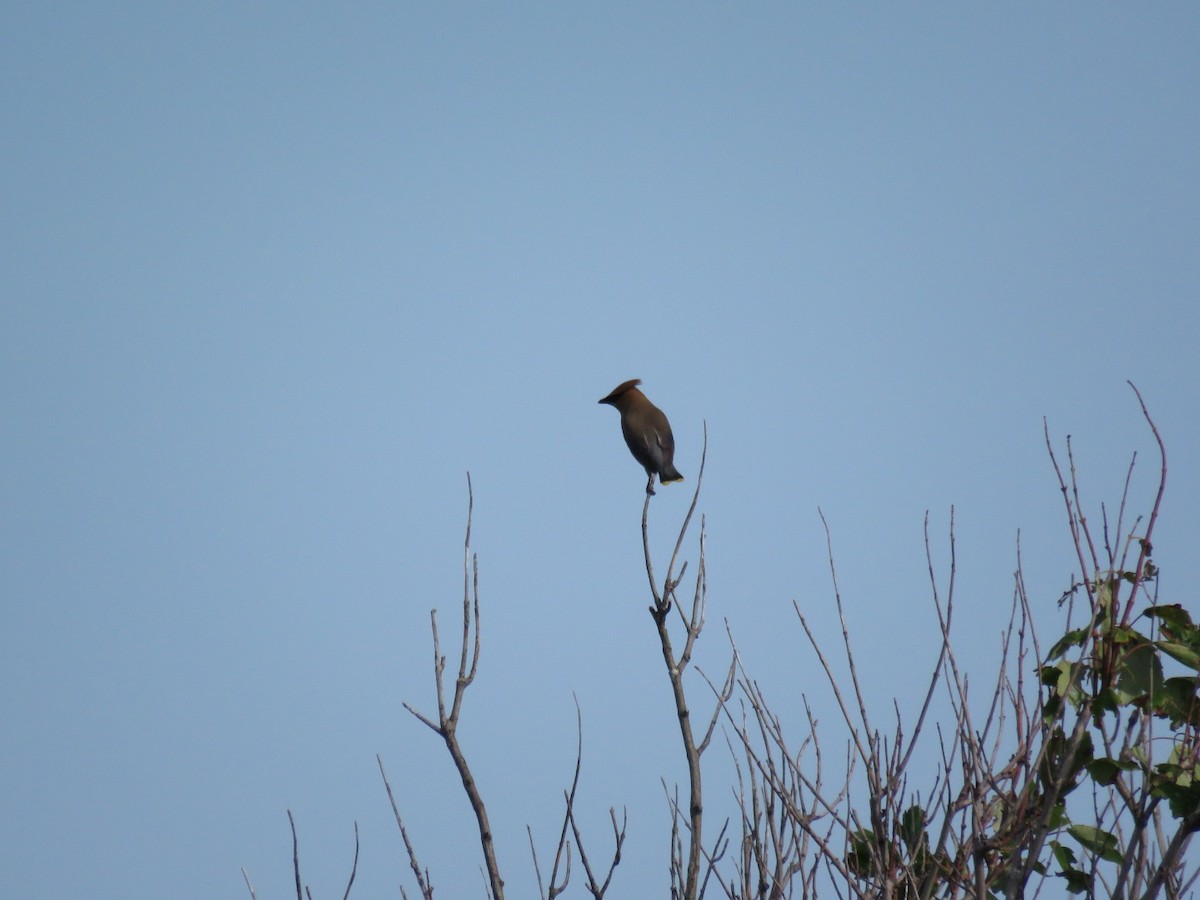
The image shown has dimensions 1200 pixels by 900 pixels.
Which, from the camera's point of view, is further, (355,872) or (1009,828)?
(355,872)

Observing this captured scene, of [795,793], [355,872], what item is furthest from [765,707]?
[355,872]

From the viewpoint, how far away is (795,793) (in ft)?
12.3

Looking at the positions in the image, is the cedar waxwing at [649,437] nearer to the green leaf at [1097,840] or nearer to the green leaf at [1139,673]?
the green leaf at [1097,840]

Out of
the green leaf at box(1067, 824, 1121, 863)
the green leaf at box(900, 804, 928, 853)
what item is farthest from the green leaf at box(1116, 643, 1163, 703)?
the green leaf at box(900, 804, 928, 853)

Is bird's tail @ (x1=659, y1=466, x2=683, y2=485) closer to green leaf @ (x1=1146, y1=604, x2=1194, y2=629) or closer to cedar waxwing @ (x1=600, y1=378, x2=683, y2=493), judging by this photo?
cedar waxwing @ (x1=600, y1=378, x2=683, y2=493)

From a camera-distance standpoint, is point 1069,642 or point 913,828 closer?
point 1069,642

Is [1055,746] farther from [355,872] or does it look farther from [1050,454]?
[355,872]

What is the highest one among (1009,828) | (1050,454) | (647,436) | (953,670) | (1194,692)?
(647,436)

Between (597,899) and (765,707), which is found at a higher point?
(765,707)

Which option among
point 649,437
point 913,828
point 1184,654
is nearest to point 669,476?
point 649,437

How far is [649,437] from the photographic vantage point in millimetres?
7867

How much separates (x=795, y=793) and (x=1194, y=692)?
139 centimetres

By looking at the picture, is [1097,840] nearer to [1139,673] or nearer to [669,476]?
[1139,673]

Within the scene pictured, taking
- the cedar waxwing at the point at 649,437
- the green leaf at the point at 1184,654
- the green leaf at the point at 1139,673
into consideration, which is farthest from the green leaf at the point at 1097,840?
the cedar waxwing at the point at 649,437
